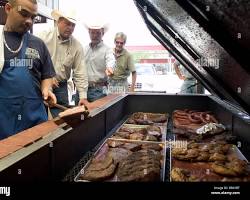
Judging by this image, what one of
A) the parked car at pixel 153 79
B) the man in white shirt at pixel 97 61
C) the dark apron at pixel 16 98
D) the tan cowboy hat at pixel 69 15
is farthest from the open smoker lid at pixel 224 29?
the parked car at pixel 153 79

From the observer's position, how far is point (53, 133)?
6.06 ft

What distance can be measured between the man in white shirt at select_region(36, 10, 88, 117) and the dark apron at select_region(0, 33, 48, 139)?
108cm

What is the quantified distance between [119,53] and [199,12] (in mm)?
3961

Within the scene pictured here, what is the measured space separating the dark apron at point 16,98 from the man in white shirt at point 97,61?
2.11 m

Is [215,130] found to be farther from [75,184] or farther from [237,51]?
[75,184]

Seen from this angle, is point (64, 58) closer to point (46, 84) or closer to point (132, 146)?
point (46, 84)

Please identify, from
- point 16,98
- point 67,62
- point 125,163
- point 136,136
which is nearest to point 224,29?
point 125,163

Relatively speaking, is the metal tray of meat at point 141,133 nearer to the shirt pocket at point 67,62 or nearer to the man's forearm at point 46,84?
the man's forearm at point 46,84

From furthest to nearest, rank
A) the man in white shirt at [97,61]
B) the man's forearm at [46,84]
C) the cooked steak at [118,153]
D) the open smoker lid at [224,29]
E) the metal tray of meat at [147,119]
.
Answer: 1. the man in white shirt at [97,61]
2. the metal tray of meat at [147,119]
3. the man's forearm at [46,84]
4. the cooked steak at [118,153]
5. the open smoker lid at [224,29]

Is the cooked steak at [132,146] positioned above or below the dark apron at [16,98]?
below

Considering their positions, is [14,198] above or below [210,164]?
above

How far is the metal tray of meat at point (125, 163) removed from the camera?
6.52 feet

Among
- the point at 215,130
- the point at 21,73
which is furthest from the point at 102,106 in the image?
the point at 215,130

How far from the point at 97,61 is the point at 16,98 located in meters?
2.52
